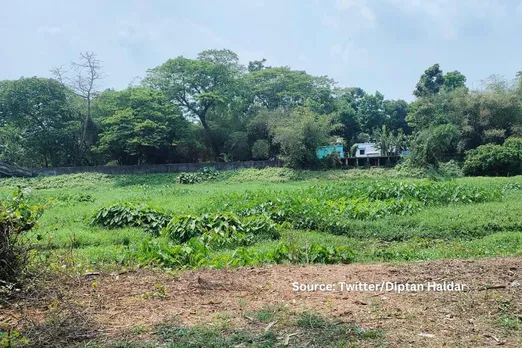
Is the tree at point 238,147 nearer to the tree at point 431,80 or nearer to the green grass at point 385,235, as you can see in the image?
the green grass at point 385,235

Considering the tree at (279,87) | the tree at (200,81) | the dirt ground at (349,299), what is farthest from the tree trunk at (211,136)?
the dirt ground at (349,299)

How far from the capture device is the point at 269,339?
11.1ft

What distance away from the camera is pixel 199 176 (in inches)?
1227

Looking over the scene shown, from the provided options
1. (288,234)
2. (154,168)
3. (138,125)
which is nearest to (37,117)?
(138,125)

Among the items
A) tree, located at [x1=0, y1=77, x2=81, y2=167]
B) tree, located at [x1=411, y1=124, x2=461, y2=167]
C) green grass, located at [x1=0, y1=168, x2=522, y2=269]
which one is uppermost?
tree, located at [x1=0, y1=77, x2=81, y2=167]

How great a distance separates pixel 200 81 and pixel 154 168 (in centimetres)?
900

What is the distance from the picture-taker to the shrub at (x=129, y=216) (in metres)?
11.5

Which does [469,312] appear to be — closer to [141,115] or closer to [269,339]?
[269,339]

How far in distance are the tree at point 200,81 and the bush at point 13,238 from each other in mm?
A: 30660

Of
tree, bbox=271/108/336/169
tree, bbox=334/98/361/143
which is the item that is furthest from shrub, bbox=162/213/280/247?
tree, bbox=334/98/361/143

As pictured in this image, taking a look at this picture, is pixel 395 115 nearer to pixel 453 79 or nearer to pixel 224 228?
pixel 453 79

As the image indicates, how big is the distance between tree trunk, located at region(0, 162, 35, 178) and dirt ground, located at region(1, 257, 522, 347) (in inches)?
1253

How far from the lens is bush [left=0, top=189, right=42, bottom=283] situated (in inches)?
174

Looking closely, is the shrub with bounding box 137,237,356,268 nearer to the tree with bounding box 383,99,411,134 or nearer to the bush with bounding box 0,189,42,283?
the bush with bounding box 0,189,42,283
